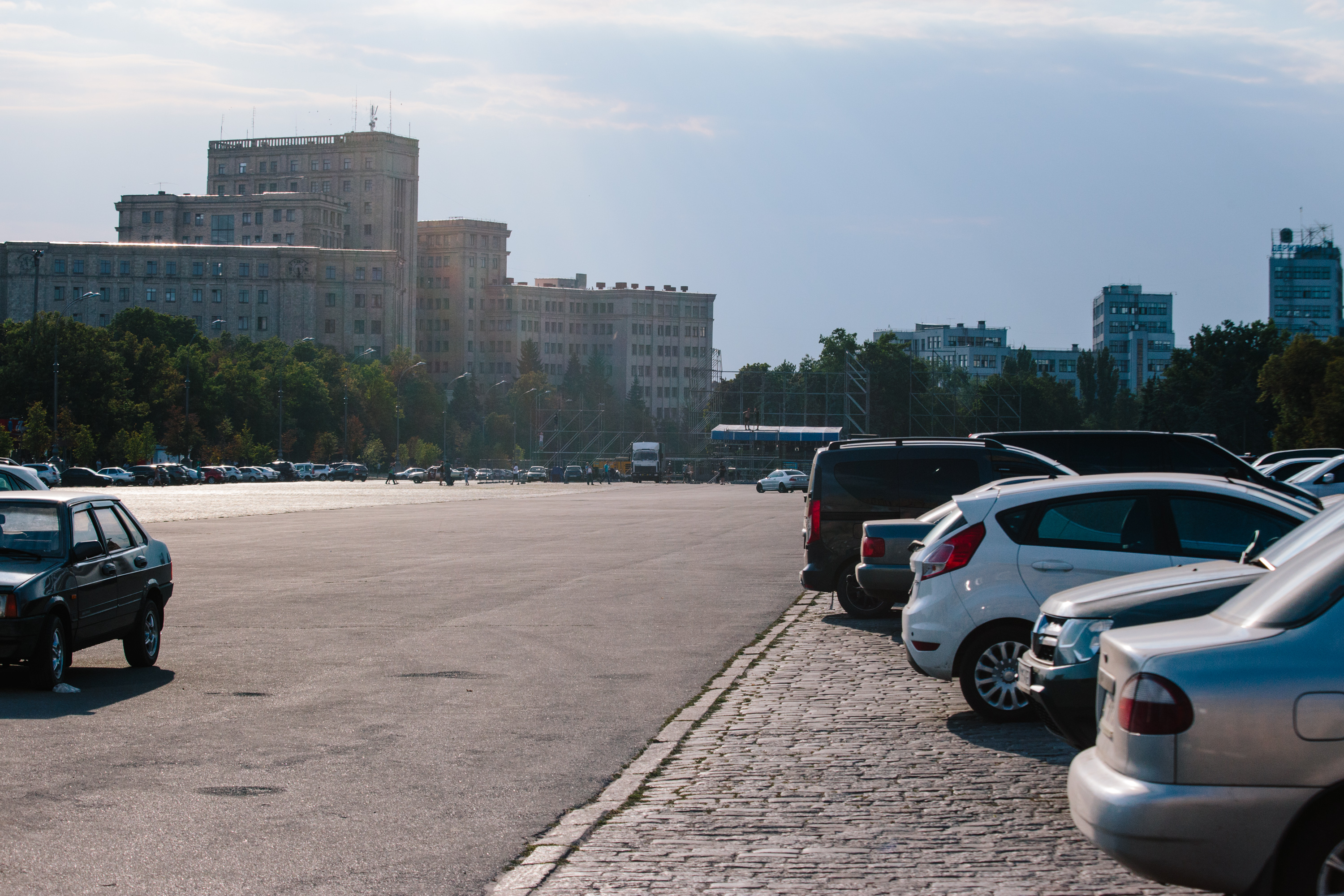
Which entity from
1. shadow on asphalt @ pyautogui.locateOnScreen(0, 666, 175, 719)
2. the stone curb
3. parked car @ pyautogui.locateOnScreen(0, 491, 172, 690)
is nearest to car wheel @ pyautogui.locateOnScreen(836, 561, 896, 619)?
the stone curb

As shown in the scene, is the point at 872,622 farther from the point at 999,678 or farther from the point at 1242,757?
the point at 1242,757

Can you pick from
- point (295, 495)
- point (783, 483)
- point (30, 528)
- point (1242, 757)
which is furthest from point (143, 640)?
point (783, 483)

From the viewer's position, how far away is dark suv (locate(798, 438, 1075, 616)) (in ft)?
50.1

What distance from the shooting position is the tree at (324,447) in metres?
125

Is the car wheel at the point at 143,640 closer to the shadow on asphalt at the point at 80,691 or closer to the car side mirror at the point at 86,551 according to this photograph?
the shadow on asphalt at the point at 80,691

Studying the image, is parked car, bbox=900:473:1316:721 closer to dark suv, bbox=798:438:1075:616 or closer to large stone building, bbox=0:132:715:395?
dark suv, bbox=798:438:1075:616

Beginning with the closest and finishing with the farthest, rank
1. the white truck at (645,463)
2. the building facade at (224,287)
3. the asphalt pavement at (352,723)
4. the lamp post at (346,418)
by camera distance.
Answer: the asphalt pavement at (352,723) → the white truck at (645,463) → the lamp post at (346,418) → the building facade at (224,287)

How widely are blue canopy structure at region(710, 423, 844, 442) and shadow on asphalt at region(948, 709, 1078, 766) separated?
3898 inches

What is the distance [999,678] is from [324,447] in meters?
120

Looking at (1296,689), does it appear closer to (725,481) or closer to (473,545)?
(473,545)

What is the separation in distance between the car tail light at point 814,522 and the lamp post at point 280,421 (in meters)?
107

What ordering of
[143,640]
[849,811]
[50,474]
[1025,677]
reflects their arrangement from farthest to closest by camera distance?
[50,474]
[143,640]
[1025,677]
[849,811]

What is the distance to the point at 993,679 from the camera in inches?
369

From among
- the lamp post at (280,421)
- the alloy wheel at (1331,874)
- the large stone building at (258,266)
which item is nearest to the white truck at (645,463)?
the lamp post at (280,421)
